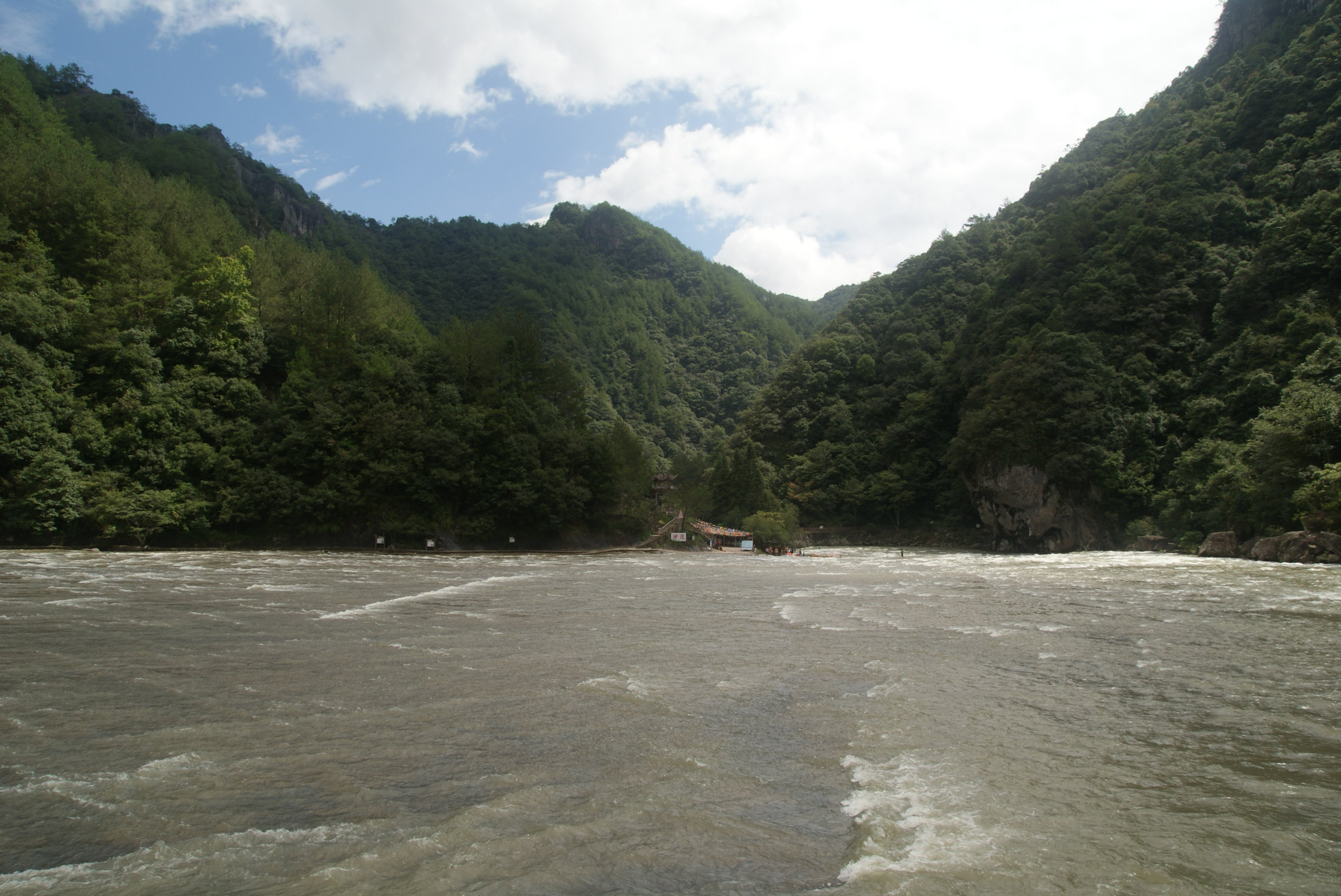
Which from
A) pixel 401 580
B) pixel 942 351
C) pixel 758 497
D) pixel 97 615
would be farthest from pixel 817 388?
pixel 97 615

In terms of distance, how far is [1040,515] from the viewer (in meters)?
53.3

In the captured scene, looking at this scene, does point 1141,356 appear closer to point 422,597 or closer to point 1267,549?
point 1267,549

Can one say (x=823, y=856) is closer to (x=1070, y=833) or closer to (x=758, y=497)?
(x=1070, y=833)

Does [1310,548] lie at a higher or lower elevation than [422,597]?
higher

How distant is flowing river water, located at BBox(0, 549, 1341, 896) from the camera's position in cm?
485

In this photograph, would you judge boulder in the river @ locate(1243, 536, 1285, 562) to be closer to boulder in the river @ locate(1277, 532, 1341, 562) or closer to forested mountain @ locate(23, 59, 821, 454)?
boulder in the river @ locate(1277, 532, 1341, 562)

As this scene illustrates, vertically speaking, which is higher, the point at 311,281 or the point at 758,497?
the point at 311,281

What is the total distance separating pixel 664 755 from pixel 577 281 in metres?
130

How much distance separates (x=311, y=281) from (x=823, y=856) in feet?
199

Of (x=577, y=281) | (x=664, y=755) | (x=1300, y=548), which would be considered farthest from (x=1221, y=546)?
(x=577, y=281)

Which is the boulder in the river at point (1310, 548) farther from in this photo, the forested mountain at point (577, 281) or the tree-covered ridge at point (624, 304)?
the tree-covered ridge at point (624, 304)

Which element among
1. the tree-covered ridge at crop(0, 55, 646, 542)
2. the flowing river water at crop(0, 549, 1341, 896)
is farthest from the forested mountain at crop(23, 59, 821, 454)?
the flowing river water at crop(0, 549, 1341, 896)

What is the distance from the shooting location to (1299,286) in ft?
151

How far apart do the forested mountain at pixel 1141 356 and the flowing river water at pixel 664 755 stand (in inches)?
1143
